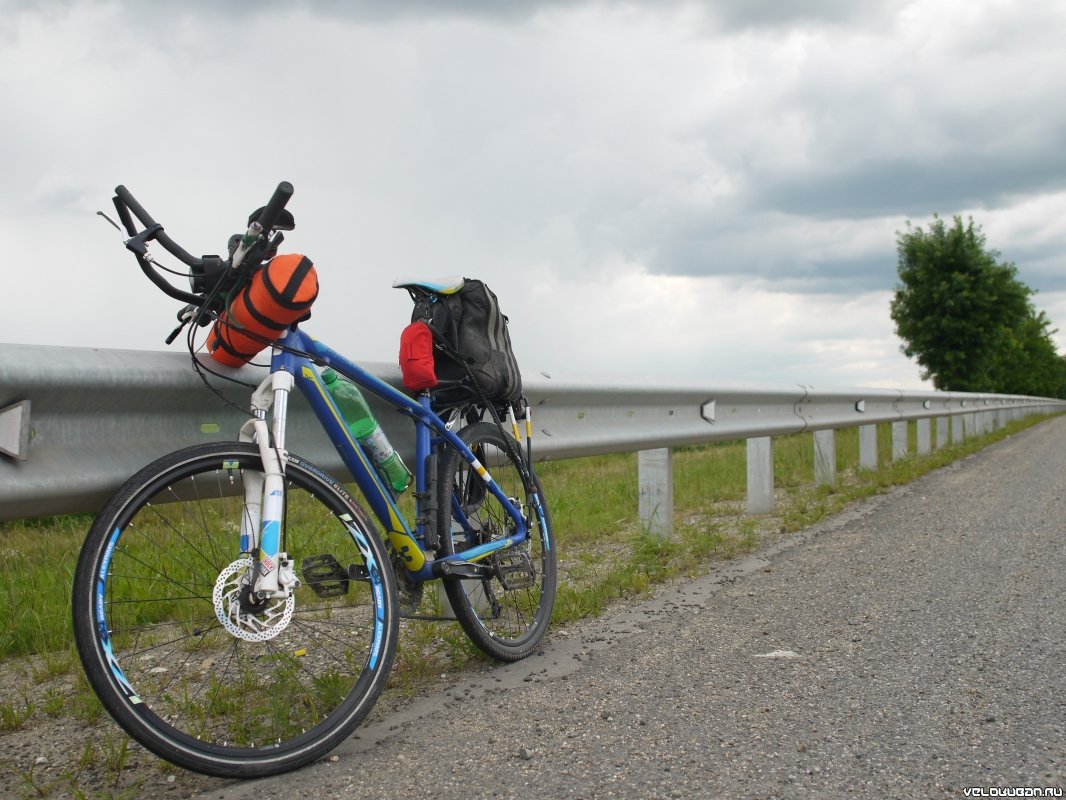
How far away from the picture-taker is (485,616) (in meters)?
4.06

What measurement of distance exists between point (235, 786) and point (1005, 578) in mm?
3829

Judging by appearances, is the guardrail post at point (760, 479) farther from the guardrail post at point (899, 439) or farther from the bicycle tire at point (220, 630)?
the guardrail post at point (899, 439)

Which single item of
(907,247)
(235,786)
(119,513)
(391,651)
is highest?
(907,247)

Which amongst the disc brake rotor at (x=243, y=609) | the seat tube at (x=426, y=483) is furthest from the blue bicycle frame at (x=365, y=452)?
the disc brake rotor at (x=243, y=609)

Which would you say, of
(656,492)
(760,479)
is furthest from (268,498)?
(760,479)

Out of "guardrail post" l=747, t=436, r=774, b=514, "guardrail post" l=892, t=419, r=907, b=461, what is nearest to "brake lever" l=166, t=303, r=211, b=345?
"guardrail post" l=747, t=436, r=774, b=514

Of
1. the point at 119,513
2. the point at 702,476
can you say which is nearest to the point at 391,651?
the point at 119,513

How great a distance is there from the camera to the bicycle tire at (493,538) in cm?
353

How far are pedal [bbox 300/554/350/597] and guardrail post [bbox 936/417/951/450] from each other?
A: 1615 cm

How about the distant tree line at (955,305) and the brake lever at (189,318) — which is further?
the distant tree line at (955,305)

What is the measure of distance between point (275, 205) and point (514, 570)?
1764 millimetres

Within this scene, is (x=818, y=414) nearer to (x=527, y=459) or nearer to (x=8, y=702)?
(x=527, y=459)

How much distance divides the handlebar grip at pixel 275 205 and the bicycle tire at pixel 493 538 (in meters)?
1.18

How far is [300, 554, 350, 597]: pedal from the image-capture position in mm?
3004
